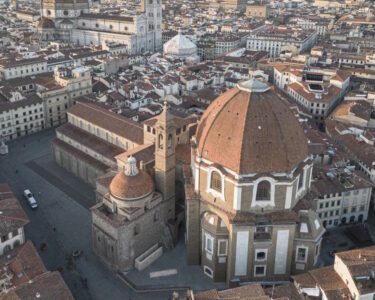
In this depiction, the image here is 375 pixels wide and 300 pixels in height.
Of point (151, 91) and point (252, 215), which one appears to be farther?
point (151, 91)

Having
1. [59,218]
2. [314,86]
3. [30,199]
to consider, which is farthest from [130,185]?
[314,86]

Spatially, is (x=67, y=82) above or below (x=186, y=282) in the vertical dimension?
above

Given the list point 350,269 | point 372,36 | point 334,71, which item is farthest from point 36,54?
point 372,36

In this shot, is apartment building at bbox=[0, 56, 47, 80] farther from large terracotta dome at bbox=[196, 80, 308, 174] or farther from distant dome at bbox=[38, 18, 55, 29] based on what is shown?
large terracotta dome at bbox=[196, 80, 308, 174]

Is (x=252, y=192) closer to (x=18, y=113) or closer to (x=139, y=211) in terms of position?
(x=139, y=211)

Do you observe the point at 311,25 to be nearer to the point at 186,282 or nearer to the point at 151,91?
the point at 151,91

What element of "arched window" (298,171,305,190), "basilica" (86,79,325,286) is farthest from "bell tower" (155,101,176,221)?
"arched window" (298,171,305,190)

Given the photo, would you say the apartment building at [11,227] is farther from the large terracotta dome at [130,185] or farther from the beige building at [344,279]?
the beige building at [344,279]
